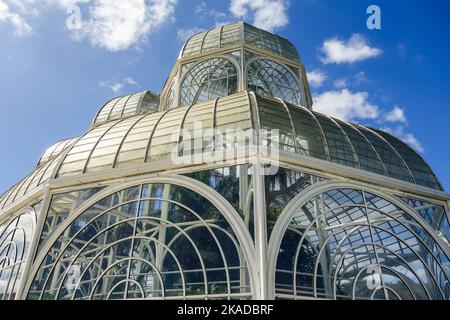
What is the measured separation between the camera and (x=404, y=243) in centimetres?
1345

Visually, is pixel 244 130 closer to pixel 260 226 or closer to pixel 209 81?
pixel 260 226

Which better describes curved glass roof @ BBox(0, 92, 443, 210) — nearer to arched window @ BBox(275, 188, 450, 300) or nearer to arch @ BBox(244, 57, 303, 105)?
arched window @ BBox(275, 188, 450, 300)

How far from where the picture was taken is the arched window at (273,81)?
24.4 m

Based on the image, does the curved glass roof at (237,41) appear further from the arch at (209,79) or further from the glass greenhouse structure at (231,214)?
the glass greenhouse structure at (231,214)

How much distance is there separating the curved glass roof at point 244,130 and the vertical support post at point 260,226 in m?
1.71

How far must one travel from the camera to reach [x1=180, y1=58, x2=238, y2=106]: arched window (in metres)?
24.0

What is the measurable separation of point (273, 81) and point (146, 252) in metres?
16.9

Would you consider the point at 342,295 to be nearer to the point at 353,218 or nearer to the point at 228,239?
the point at 353,218

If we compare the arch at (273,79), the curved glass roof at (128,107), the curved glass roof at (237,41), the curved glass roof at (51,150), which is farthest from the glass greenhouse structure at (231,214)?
the curved glass roof at (51,150)

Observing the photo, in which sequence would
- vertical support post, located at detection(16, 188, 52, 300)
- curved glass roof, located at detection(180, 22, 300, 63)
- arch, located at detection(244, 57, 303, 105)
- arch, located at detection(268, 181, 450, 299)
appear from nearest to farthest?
arch, located at detection(268, 181, 450, 299) < vertical support post, located at detection(16, 188, 52, 300) < arch, located at detection(244, 57, 303, 105) < curved glass roof, located at detection(180, 22, 300, 63)

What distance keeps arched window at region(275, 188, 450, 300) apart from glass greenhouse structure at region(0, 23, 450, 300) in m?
0.04

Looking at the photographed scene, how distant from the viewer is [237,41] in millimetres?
25203

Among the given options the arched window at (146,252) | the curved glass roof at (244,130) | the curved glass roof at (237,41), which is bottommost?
the arched window at (146,252)

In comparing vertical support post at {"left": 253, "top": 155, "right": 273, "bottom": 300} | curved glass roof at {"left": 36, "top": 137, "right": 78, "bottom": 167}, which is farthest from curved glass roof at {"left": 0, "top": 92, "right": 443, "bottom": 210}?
curved glass roof at {"left": 36, "top": 137, "right": 78, "bottom": 167}
